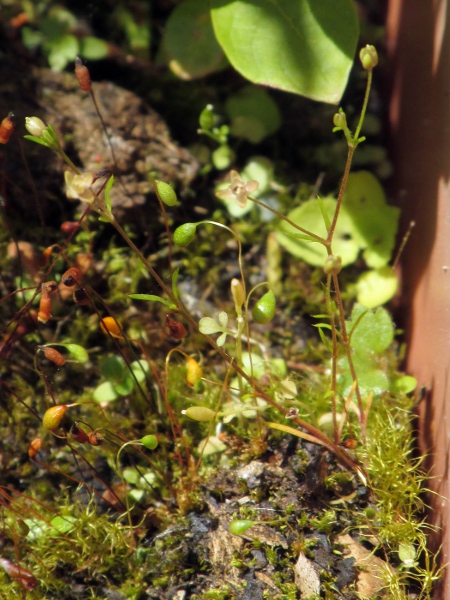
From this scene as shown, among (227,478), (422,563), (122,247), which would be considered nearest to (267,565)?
(227,478)

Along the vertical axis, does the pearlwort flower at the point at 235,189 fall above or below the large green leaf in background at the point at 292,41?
below

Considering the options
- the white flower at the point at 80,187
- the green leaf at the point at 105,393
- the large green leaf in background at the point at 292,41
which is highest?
the large green leaf in background at the point at 292,41

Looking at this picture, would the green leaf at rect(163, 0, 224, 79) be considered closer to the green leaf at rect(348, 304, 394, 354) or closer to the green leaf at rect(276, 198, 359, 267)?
the green leaf at rect(276, 198, 359, 267)

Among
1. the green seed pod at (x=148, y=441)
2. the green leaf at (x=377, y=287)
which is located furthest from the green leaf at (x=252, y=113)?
the green seed pod at (x=148, y=441)

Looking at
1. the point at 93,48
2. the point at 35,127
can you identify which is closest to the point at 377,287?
the point at 35,127

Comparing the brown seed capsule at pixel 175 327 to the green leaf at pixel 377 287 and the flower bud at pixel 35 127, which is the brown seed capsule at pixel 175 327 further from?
the green leaf at pixel 377 287

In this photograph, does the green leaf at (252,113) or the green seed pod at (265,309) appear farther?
the green leaf at (252,113)
